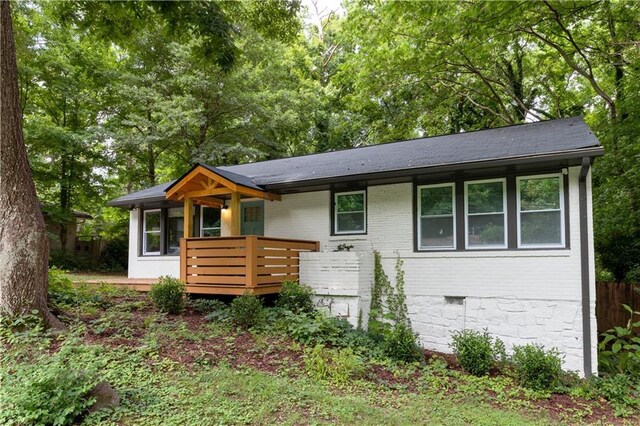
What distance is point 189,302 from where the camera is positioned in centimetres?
877

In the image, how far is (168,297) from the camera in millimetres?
8062

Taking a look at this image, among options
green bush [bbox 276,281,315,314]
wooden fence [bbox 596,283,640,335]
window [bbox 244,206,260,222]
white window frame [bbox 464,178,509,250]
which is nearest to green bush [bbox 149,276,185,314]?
green bush [bbox 276,281,315,314]

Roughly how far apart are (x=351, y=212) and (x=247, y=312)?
340 centimetres

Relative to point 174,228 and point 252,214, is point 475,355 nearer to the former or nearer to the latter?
point 252,214

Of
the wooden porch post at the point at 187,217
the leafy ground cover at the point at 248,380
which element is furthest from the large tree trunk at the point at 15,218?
the wooden porch post at the point at 187,217

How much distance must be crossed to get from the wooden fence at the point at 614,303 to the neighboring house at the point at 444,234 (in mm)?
3338

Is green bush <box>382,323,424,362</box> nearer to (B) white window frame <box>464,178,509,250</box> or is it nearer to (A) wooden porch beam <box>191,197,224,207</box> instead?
(B) white window frame <box>464,178,509,250</box>

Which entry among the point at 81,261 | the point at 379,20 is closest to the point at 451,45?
the point at 379,20

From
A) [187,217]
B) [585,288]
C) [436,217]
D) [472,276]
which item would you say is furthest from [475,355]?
[187,217]

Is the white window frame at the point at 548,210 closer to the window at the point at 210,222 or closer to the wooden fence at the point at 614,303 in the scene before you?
the wooden fence at the point at 614,303

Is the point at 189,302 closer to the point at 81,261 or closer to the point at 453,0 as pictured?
the point at 453,0

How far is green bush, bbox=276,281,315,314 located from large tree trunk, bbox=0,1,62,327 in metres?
3.94

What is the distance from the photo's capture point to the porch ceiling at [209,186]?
8492mm

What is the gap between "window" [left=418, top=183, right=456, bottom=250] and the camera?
26.7ft
